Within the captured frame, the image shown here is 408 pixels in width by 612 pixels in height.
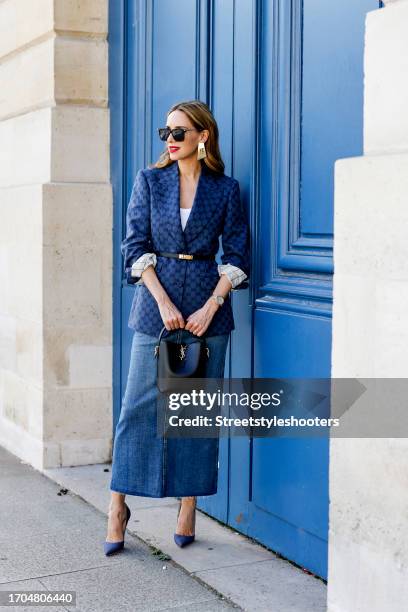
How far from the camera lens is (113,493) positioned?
4.38 metres

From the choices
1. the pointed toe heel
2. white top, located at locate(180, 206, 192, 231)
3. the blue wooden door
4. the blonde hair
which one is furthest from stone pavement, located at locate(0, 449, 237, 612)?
the blonde hair

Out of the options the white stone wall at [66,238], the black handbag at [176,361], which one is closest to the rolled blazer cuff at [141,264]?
the black handbag at [176,361]

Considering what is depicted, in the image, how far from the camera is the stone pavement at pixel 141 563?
12.4ft

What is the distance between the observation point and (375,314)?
3.08 metres

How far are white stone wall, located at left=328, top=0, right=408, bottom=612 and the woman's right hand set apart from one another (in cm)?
100

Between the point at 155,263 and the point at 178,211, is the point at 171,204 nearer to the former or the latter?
the point at 178,211

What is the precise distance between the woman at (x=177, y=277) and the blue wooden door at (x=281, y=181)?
7.1 inches

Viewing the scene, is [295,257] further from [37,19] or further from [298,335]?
[37,19]

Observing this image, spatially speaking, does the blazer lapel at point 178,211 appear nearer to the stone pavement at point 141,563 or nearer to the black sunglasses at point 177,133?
the black sunglasses at point 177,133

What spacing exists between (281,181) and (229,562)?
157 cm

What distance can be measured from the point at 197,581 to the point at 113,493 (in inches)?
23.8

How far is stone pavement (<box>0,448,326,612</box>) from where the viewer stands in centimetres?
378

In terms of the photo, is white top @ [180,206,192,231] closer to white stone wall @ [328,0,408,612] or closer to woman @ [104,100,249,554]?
woman @ [104,100,249,554]

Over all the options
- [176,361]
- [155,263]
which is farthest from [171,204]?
[176,361]
